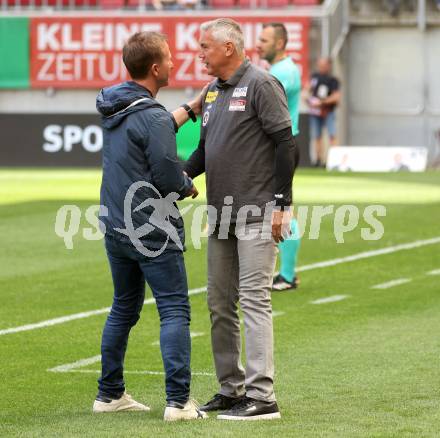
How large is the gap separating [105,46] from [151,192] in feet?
84.3

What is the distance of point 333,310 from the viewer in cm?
1145

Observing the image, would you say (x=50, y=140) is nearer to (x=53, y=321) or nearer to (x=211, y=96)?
(x=53, y=321)

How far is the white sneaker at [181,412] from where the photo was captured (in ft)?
23.3

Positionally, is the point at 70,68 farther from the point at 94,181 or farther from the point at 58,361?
the point at 58,361

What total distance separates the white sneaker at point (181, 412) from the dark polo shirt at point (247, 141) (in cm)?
98

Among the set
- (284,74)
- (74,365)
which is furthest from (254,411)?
(284,74)

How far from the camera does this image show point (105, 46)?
32.4 m

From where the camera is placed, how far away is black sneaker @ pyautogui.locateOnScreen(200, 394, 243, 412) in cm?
752

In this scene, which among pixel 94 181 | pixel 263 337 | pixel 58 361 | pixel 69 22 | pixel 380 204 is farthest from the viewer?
pixel 69 22

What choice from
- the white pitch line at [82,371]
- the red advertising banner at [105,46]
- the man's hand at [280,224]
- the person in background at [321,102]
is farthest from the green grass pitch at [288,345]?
the red advertising banner at [105,46]

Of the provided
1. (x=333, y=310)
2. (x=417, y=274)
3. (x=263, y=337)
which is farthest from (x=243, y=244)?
(x=417, y=274)

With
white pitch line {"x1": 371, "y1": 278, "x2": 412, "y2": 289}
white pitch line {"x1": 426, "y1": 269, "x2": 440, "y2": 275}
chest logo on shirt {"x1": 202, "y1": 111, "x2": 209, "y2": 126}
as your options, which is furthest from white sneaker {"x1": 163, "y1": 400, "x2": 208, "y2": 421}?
white pitch line {"x1": 426, "y1": 269, "x2": 440, "y2": 275}

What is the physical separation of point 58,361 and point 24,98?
81.1 feet

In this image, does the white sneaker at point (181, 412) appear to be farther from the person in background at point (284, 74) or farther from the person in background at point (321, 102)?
the person in background at point (321, 102)
